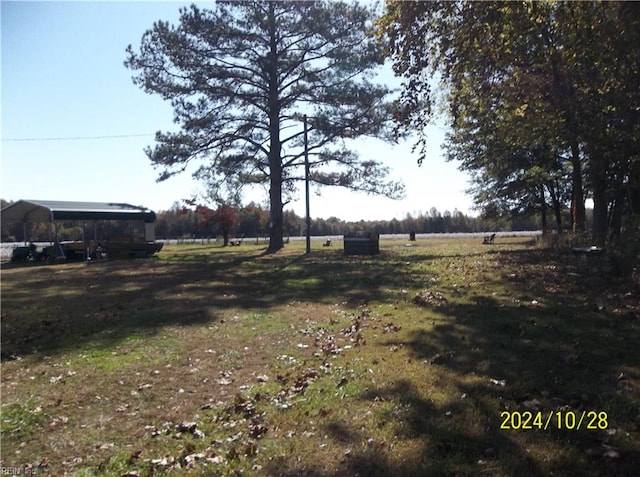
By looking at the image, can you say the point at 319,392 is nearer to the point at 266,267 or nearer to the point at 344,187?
the point at 266,267

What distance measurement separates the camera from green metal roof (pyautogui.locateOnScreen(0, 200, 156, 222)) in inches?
1176

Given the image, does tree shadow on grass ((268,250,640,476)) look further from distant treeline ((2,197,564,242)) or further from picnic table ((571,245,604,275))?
distant treeline ((2,197,564,242))

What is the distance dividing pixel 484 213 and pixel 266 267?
2546 cm

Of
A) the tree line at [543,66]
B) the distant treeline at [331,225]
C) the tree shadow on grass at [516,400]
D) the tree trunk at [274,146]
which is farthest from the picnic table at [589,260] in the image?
the distant treeline at [331,225]

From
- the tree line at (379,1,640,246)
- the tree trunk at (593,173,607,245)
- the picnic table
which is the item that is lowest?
the picnic table

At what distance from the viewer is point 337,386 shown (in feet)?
18.3

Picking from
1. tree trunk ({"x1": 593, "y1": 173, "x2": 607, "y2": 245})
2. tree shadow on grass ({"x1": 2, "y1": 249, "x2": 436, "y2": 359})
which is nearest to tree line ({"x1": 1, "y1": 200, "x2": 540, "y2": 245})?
tree shadow on grass ({"x1": 2, "y1": 249, "x2": 436, "y2": 359})

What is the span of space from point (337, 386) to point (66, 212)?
28.2 meters

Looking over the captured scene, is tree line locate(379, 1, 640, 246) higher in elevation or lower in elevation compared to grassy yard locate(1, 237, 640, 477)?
higher

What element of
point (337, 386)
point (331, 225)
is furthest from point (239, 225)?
point (337, 386)

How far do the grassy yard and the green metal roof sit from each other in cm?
2062

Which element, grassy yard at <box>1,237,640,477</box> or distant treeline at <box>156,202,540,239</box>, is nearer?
grassy yard at <box>1,237,640,477</box>

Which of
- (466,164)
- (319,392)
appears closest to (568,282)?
(319,392)
